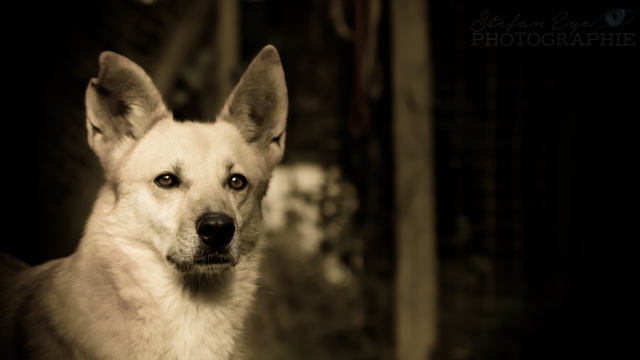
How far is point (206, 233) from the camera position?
188cm

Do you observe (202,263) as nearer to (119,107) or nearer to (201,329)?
(201,329)

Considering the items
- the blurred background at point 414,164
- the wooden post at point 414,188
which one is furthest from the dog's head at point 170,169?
the wooden post at point 414,188

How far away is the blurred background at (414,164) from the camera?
3309mm

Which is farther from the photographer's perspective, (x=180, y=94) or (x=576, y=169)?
(x=576, y=169)

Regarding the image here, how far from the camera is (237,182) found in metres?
2.11

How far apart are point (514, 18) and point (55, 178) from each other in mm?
2341

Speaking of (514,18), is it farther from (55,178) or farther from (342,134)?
(55,178)

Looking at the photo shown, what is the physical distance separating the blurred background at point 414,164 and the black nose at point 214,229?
53.3 inches

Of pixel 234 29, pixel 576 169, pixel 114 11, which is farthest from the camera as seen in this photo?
pixel 576 169

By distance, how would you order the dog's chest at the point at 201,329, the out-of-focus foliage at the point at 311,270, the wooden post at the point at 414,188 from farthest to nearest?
1. the out-of-focus foliage at the point at 311,270
2. the wooden post at the point at 414,188
3. the dog's chest at the point at 201,329

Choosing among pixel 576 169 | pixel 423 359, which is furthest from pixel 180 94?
pixel 576 169

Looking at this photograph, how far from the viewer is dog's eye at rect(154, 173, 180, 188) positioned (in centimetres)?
197

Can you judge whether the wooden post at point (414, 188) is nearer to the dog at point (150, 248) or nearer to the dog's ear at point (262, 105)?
the dog's ear at point (262, 105)

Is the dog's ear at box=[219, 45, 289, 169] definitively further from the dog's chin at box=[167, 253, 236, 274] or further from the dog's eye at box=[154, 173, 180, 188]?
the dog's chin at box=[167, 253, 236, 274]
